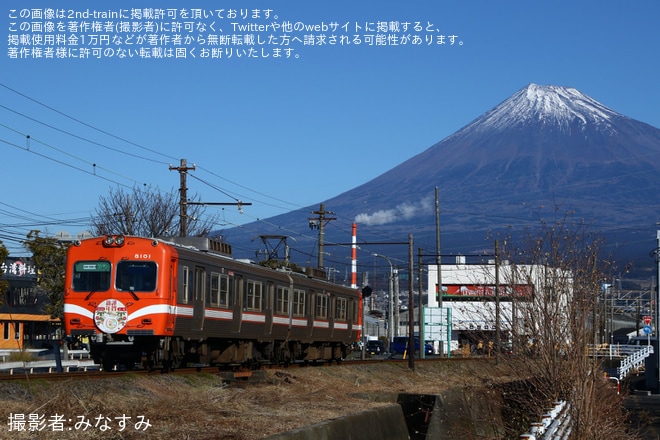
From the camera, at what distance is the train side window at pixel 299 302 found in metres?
35.3

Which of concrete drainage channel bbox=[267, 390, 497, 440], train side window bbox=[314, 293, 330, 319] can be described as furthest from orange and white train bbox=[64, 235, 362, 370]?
train side window bbox=[314, 293, 330, 319]

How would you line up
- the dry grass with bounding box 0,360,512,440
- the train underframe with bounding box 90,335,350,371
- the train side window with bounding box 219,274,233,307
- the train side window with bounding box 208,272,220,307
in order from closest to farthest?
the dry grass with bounding box 0,360,512,440
the train underframe with bounding box 90,335,350,371
the train side window with bounding box 208,272,220,307
the train side window with bounding box 219,274,233,307

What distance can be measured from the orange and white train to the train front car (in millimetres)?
22

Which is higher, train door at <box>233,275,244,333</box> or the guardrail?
train door at <box>233,275,244,333</box>

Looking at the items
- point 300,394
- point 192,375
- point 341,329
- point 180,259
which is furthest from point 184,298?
point 341,329

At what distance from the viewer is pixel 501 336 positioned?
24.6 m

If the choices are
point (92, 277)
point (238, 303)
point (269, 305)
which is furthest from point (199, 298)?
point (269, 305)

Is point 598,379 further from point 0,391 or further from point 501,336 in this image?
point 0,391

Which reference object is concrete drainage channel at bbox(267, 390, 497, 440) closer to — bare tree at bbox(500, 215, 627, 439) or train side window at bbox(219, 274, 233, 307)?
bare tree at bbox(500, 215, 627, 439)

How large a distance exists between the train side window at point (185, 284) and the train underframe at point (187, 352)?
96 cm

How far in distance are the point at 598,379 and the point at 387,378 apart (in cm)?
1323

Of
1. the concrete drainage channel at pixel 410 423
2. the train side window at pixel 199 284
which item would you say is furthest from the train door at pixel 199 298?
the concrete drainage channel at pixel 410 423

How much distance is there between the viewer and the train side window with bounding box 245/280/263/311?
30.6 meters

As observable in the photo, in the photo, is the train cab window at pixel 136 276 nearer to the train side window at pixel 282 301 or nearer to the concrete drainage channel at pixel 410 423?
the concrete drainage channel at pixel 410 423
